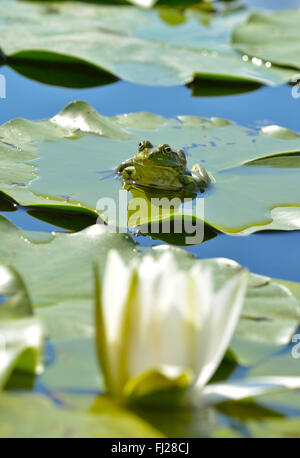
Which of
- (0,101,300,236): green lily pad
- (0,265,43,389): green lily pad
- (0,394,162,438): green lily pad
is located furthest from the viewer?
(0,101,300,236): green lily pad

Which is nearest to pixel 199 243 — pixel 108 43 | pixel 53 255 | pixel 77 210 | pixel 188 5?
pixel 77 210

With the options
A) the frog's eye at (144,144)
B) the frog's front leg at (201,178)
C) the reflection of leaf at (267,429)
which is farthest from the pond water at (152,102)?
the reflection of leaf at (267,429)

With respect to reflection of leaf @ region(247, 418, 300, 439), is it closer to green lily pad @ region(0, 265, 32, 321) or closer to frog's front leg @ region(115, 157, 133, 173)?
green lily pad @ region(0, 265, 32, 321)

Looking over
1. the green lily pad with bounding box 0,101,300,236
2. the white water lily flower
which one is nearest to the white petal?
the white water lily flower

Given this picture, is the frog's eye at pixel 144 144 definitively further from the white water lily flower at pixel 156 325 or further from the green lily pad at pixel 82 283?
the white water lily flower at pixel 156 325

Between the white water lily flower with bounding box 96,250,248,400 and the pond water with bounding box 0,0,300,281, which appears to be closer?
the white water lily flower with bounding box 96,250,248,400

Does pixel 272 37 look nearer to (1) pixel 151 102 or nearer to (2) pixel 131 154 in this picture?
(1) pixel 151 102
